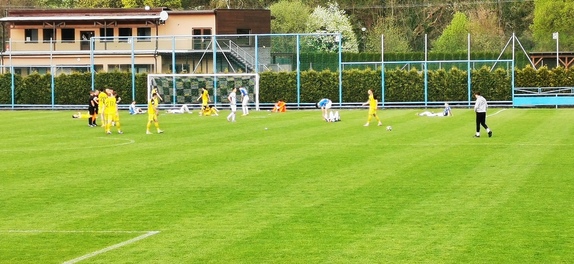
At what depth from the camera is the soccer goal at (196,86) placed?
6297 centimetres

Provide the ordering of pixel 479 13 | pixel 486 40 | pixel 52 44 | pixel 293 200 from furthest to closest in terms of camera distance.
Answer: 1. pixel 479 13
2. pixel 486 40
3. pixel 52 44
4. pixel 293 200

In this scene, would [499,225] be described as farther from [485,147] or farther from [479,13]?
[479,13]

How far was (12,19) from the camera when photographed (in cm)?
8375

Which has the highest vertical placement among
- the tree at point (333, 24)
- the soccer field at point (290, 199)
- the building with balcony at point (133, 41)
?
the tree at point (333, 24)

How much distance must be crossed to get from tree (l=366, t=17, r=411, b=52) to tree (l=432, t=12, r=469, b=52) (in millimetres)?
3527

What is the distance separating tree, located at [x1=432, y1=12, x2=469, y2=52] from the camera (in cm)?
9025

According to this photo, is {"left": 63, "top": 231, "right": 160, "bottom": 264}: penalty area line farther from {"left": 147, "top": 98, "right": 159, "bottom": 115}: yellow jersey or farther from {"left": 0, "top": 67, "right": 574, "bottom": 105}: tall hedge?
{"left": 0, "top": 67, "right": 574, "bottom": 105}: tall hedge

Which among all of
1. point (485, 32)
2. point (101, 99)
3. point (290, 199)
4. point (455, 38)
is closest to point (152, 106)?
point (101, 99)

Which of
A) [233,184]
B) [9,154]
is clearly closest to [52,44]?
[9,154]

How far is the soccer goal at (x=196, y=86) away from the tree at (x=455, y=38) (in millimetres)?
31004

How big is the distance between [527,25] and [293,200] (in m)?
90.6

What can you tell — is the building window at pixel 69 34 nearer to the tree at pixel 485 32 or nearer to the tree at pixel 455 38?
the tree at pixel 455 38

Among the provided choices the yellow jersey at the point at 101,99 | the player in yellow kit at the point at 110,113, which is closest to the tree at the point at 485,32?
the yellow jersey at the point at 101,99

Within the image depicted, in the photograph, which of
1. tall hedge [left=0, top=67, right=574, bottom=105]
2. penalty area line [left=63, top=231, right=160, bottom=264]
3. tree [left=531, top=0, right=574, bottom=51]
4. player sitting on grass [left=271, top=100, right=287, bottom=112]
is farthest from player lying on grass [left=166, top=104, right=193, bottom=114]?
tree [left=531, top=0, right=574, bottom=51]
